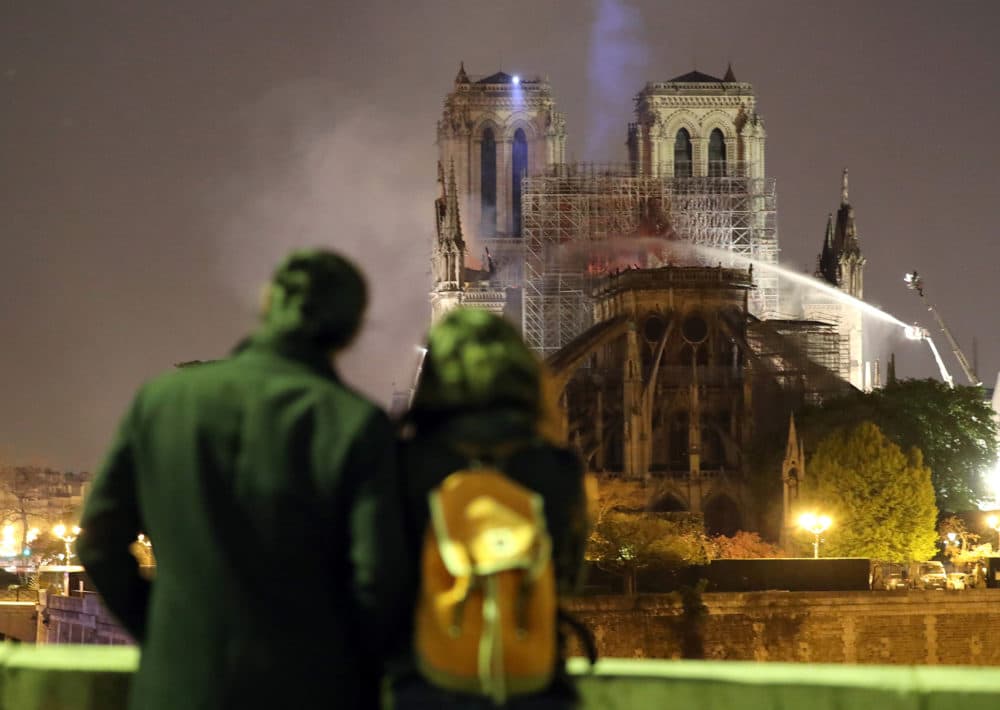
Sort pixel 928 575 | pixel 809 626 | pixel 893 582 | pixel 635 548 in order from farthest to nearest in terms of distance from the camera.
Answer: pixel 928 575
pixel 893 582
pixel 635 548
pixel 809 626

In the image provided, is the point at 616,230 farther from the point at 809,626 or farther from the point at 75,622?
the point at 809,626

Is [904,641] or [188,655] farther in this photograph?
[904,641]

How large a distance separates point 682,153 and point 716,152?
2053mm

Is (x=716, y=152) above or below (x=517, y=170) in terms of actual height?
below

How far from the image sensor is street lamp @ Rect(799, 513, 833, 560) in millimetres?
55062

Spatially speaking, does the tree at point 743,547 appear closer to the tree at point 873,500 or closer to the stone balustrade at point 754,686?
the tree at point 873,500

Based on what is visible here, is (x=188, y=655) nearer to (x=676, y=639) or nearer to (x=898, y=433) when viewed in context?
(x=676, y=639)

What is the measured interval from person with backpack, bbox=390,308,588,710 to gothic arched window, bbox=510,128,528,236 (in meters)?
104

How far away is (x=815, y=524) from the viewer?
5675cm

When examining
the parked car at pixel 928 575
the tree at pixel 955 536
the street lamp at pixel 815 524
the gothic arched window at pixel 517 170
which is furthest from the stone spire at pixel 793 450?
the gothic arched window at pixel 517 170

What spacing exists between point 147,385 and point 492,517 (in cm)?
100

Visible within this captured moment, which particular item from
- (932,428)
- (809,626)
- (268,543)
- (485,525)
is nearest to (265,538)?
(268,543)

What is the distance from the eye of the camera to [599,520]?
5447 centimetres

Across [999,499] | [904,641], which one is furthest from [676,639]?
[999,499]
